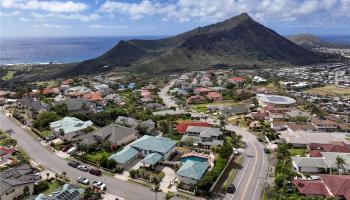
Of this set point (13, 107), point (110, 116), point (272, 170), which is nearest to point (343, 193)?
point (272, 170)

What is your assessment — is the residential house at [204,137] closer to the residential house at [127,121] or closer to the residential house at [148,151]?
the residential house at [148,151]

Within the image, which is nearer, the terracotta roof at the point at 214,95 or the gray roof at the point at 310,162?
the gray roof at the point at 310,162

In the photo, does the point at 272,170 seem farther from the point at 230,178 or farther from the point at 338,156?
the point at 338,156

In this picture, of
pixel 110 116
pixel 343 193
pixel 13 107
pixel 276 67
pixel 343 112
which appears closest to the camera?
pixel 343 193

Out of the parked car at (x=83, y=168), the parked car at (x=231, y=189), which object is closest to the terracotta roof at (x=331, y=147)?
the parked car at (x=231, y=189)

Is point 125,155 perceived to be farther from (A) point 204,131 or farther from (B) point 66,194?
(A) point 204,131

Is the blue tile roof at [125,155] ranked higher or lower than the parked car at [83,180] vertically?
higher
